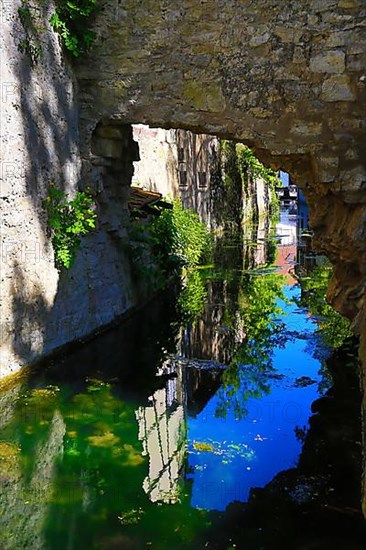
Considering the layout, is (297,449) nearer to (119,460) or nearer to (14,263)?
(119,460)

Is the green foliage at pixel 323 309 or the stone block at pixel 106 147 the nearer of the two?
the stone block at pixel 106 147

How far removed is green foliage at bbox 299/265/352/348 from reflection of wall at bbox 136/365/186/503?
2.20 metres

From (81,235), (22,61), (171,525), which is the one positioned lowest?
(171,525)

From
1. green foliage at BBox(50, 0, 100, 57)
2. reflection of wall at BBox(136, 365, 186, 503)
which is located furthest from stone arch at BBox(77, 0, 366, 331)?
reflection of wall at BBox(136, 365, 186, 503)

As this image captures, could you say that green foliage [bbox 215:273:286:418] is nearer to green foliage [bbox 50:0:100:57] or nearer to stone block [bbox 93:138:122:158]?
stone block [bbox 93:138:122:158]

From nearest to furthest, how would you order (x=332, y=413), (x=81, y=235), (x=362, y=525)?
(x=362, y=525)
(x=332, y=413)
(x=81, y=235)

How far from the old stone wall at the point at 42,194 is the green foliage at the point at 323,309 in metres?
2.72

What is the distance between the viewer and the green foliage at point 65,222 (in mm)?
6320

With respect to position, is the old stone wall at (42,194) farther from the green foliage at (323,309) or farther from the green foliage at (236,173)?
the green foliage at (236,173)

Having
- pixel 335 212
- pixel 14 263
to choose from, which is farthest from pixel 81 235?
pixel 335 212

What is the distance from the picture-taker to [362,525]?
368cm

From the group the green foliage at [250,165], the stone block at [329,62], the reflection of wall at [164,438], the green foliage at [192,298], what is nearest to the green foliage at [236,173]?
the green foliage at [250,165]

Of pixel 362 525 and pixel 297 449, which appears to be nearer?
pixel 362 525

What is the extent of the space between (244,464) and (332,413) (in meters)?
1.24
